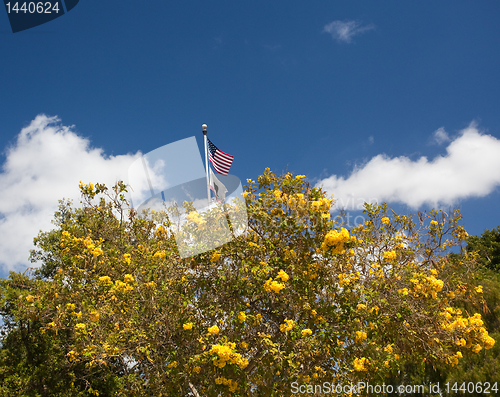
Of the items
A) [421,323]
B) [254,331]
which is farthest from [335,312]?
[421,323]

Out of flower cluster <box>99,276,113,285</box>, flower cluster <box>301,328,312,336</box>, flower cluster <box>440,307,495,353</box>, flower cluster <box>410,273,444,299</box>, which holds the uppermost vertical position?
flower cluster <box>99,276,113,285</box>

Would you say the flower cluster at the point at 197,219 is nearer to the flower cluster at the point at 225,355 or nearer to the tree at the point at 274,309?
the tree at the point at 274,309

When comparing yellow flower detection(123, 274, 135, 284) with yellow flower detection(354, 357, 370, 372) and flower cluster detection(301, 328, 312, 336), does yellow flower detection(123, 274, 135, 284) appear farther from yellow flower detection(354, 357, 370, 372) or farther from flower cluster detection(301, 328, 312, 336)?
yellow flower detection(354, 357, 370, 372)

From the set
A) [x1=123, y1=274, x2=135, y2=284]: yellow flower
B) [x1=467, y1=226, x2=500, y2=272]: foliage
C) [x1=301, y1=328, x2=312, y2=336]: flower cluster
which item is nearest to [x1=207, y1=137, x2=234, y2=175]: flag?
[x1=123, y1=274, x2=135, y2=284]: yellow flower

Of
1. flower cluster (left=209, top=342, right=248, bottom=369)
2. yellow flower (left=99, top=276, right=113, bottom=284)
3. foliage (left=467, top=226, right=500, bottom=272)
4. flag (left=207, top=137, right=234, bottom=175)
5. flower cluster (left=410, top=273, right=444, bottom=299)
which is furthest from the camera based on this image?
foliage (left=467, top=226, right=500, bottom=272)

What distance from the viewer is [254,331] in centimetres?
430

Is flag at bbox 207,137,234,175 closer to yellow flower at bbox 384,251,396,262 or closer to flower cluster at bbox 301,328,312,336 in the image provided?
yellow flower at bbox 384,251,396,262

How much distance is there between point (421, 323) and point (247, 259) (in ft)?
9.45

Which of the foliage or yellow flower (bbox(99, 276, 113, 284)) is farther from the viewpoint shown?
the foliage

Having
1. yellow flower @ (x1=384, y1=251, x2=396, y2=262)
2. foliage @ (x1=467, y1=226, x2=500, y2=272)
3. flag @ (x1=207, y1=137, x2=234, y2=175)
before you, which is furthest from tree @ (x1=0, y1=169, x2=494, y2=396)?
foliage @ (x1=467, y1=226, x2=500, y2=272)

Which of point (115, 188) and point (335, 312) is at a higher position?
point (115, 188)

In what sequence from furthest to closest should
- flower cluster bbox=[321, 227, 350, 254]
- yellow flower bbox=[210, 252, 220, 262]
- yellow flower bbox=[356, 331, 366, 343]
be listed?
yellow flower bbox=[210, 252, 220, 262]
yellow flower bbox=[356, 331, 366, 343]
flower cluster bbox=[321, 227, 350, 254]

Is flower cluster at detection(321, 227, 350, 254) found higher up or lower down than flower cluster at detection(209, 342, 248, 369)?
higher up

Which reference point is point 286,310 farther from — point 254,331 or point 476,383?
point 476,383
